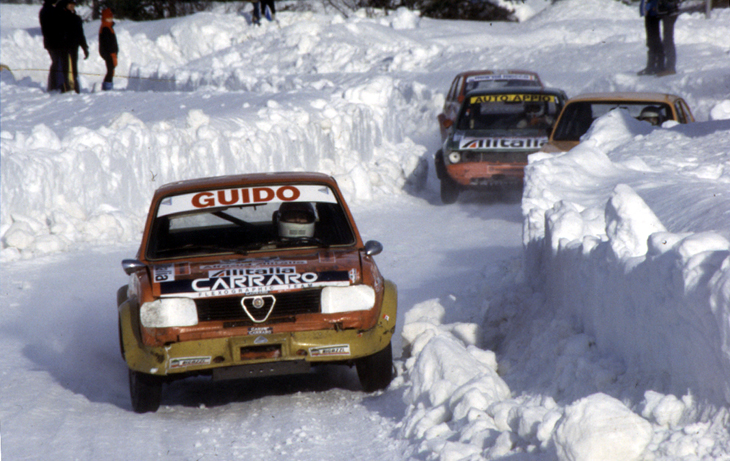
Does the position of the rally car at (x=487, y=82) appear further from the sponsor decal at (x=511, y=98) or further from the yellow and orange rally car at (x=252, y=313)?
the yellow and orange rally car at (x=252, y=313)

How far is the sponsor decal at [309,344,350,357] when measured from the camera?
181 inches

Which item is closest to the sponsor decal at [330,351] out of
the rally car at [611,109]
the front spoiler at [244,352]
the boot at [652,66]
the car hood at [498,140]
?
the front spoiler at [244,352]

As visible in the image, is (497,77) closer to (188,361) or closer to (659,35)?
(659,35)

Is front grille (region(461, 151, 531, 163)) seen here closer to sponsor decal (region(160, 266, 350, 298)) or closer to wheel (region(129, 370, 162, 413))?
sponsor decal (region(160, 266, 350, 298))

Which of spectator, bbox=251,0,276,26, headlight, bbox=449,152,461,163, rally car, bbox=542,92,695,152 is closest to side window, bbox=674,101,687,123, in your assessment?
rally car, bbox=542,92,695,152

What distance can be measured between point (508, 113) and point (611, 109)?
242cm

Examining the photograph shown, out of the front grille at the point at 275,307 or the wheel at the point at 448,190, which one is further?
the wheel at the point at 448,190

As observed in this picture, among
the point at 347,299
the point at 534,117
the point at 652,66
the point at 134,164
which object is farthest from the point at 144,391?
the point at 652,66

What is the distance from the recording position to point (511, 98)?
41.2 ft

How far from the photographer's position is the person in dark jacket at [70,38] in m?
15.9

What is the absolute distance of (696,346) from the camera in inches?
123

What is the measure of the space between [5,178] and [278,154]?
15.1 feet

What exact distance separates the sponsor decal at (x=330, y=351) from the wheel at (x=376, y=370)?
9.9 inches

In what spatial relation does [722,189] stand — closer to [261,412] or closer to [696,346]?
[696,346]
